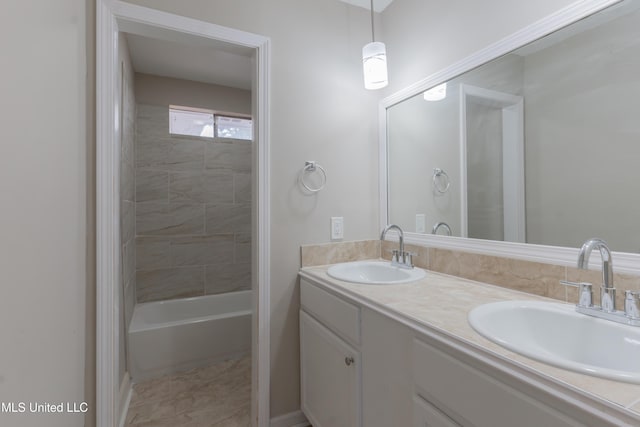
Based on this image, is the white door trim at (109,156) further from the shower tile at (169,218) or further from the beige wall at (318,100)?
the shower tile at (169,218)

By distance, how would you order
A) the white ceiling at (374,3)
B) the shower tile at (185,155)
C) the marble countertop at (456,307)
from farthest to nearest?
the shower tile at (185,155) → the white ceiling at (374,3) → the marble countertop at (456,307)

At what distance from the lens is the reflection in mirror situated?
A: 36.3 inches

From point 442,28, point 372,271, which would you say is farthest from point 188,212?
point 442,28

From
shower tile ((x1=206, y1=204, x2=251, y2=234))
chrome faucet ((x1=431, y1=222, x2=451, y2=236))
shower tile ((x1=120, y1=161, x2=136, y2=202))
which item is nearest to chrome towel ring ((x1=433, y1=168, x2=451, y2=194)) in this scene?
chrome faucet ((x1=431, y1=222, x2=451, y2=236))

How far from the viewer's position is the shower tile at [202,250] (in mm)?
2900

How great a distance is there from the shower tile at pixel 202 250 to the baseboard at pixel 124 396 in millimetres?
1095

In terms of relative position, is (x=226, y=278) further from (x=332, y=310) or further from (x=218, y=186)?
(x=332, y=310)

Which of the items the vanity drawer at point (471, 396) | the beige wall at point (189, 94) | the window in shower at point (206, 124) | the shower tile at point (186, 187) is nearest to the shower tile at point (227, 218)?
the shower tile at point (186, 187)

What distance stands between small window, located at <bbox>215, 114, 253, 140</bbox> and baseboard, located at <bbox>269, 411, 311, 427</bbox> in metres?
2.62

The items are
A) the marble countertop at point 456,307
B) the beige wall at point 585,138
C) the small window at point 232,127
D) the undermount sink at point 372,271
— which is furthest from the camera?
the small window at point 232,127

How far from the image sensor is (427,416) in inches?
32.4

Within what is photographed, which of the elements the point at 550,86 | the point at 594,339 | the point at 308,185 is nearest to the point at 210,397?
the point at 308,185

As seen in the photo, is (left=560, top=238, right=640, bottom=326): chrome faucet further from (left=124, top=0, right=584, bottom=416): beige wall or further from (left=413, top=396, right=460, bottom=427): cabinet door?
(left=124, top=0, right=584, bottom=416): beige wall

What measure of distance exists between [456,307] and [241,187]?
263cm
